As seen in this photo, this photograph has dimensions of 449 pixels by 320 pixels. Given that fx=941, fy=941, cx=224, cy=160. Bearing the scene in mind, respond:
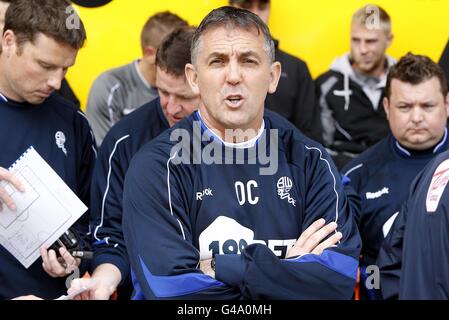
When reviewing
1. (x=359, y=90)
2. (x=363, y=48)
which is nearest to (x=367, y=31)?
(x=363, y=48)

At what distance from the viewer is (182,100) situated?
13.4 ft

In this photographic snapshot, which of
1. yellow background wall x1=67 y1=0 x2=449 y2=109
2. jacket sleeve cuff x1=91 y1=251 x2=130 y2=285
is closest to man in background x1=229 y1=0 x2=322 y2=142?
yellow background wall x1=67 y1=0 x2=449 y2=109

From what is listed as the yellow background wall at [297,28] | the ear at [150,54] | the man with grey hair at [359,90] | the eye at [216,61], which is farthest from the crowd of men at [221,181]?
the yellow background wall at [297,28]

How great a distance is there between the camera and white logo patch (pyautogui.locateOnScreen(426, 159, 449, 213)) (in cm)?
294

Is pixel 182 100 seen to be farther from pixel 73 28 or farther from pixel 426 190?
pixel 426 190

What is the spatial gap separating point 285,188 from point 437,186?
0.59 meters

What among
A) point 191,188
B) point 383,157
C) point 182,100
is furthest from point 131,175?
point 383,157

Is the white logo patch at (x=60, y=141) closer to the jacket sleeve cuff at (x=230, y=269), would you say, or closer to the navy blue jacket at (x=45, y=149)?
the navy blue jacket at (x=45, y=149)

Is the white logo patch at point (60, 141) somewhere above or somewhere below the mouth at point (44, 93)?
below

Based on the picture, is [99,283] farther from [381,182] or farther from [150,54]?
[150,54]

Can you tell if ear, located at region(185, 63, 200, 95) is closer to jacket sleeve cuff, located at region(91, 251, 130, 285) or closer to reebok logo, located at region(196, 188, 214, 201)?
reebok logo, located at region(196, 188, 214, 201)

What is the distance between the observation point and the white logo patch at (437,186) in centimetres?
294
